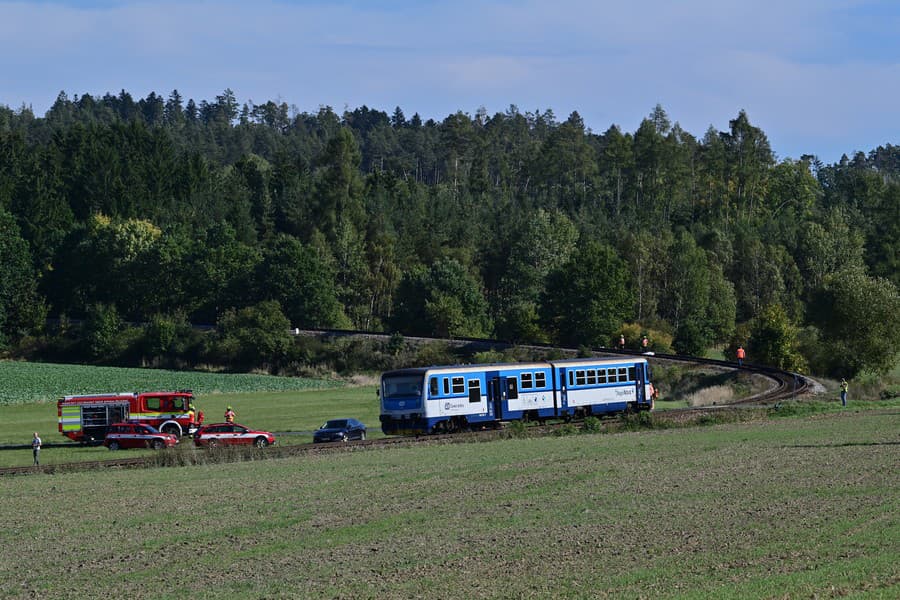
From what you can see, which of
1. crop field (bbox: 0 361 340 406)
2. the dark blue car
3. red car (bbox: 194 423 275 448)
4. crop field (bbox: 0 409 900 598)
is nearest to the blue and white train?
the dark blue car

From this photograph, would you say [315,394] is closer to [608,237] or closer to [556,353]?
[556,353]

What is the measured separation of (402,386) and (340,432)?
156 inches

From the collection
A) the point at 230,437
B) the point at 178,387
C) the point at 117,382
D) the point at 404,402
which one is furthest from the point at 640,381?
the point at 117,382

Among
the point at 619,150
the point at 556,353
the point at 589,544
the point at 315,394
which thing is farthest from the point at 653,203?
the point at 589,544

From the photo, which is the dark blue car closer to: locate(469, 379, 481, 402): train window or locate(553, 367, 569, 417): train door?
locate(469, 379, 481, 402): train window

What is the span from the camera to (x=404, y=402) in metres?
50.0

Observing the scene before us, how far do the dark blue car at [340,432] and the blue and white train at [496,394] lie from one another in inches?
46.4

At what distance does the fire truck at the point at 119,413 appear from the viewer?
5922cm

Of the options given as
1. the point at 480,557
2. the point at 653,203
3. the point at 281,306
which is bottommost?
the point at 480,557

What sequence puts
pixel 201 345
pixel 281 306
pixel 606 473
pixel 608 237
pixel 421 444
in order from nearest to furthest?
A: pixel 606 473 → pixel 421 444 → pixel 201 345 → pixel 281 306 → pixel 608 237

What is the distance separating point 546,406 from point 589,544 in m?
30.7

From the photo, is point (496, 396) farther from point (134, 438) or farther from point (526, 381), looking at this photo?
point (134, 438)

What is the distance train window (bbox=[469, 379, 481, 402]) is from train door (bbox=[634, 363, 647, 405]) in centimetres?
977

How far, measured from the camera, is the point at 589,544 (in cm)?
2211
